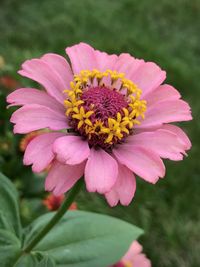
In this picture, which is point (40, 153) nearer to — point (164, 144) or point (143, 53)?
point (164, 144)

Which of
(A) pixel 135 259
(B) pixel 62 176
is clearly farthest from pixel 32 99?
(A) pixel 135 259

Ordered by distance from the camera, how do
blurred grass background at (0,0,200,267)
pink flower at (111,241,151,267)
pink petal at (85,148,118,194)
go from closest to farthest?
pink petal at (85,148,118,194), pink flower at (111,241,151,267), blurred grass background at (0,0,200,267)

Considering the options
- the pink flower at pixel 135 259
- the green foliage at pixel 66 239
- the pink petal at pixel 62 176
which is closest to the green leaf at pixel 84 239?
the green foliage at pixel 66 239

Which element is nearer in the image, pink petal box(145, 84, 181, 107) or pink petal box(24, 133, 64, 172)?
pink petal box(24, 133, 64, 172)

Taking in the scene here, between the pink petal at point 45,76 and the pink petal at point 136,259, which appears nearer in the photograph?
the pink petal at point 45,76

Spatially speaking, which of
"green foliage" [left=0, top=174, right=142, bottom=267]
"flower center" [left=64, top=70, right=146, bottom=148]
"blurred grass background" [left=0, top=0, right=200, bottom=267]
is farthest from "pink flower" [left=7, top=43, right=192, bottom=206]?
"blurred grass background" [left=0, top=0, right=200, bottom=267]

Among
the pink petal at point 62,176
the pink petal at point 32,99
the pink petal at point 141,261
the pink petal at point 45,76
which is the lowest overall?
the pink petal at point 141,261

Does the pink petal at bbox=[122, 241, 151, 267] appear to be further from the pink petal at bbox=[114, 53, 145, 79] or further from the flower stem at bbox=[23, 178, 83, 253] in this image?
the pink petal at bbox=[114, 53, 145, 79]

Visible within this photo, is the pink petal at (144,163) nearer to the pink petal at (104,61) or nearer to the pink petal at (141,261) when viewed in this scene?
the pink petal at (104,61)
